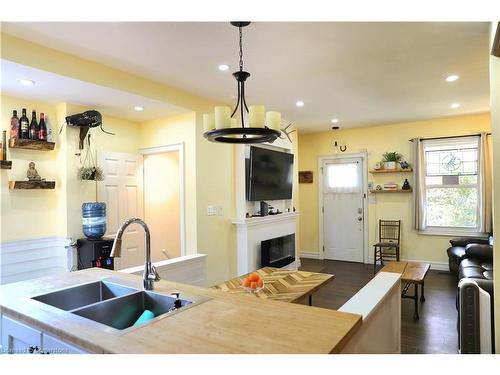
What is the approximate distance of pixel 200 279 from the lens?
352 cm

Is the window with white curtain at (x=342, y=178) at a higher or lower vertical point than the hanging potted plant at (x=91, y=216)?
higher

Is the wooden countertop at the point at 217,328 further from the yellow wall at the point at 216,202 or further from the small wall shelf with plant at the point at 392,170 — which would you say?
the small wall shelf with plant at the point at 392,170

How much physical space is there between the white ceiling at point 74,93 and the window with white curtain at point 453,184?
446 cm

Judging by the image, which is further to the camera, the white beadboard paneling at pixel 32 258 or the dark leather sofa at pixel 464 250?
the dark leather sofa at pixel 464 250

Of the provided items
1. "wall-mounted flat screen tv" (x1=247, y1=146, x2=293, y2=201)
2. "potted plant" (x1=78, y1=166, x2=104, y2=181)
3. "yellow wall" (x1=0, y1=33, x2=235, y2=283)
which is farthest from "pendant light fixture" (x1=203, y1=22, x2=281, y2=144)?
"wall-mounted flat screen tv" (x1=247, y1=146, x2=293, y2=201)

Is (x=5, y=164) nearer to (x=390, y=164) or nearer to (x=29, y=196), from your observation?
(x=29, y=196)

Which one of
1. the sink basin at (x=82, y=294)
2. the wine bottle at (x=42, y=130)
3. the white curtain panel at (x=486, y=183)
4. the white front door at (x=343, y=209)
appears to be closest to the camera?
the sink basin at (x=82, y=294)

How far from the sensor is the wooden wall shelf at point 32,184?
3.44 meters

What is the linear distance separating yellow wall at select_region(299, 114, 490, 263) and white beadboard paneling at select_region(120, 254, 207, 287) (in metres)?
4.08

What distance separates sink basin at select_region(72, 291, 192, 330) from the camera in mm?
1603

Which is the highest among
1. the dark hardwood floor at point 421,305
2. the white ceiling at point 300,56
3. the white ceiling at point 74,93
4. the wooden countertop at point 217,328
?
the white ceiling at point 300,56

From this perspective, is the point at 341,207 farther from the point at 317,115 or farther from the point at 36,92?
the point at 36,92

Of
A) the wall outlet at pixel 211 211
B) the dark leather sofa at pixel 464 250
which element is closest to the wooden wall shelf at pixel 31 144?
the wall outlet at pixel 211 211
